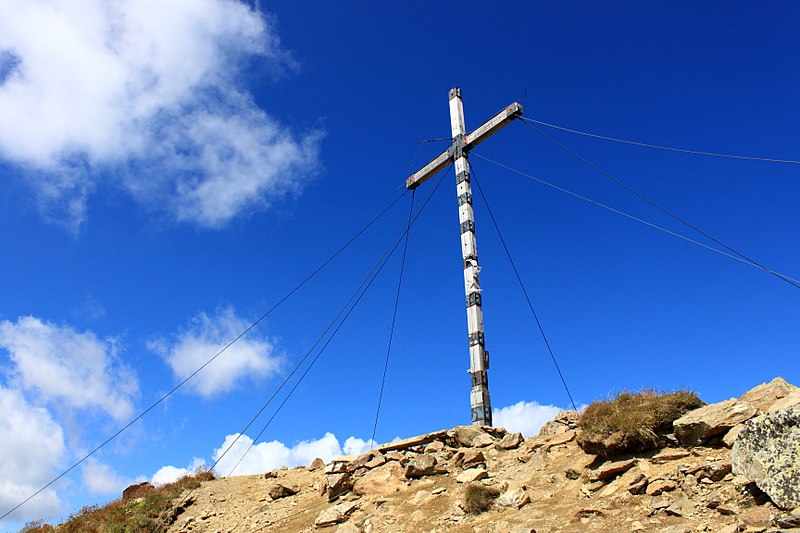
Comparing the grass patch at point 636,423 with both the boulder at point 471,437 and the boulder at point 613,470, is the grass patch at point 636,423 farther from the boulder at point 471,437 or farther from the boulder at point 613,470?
the boulder at point 471,437

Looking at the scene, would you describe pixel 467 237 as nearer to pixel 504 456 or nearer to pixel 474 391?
pixel 474 391

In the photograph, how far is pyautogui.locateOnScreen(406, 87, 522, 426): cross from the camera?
1573cm

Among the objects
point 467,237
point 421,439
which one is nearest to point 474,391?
point 421,439

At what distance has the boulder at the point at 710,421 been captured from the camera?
10.2m

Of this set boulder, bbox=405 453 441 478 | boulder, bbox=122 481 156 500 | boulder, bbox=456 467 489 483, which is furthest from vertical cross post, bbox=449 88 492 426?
boulder, bbox=122 481 156 500

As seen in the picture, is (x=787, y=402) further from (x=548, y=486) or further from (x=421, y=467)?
(x=421, y=467)

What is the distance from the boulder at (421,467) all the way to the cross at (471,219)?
7.13 ft

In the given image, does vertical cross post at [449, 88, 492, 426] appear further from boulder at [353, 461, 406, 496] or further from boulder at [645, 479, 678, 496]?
boulder at [645, 479, 678, 496]

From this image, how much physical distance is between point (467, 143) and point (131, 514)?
16.8 m

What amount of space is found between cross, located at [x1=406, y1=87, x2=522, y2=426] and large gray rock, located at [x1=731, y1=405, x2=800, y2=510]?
24.4 ft

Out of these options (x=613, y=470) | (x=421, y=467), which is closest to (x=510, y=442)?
(x=421, y=467)

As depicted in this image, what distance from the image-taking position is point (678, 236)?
14.8 m

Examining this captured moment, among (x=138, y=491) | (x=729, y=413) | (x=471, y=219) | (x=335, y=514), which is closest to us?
(x=729, y=413)

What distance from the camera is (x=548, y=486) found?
11227mm
